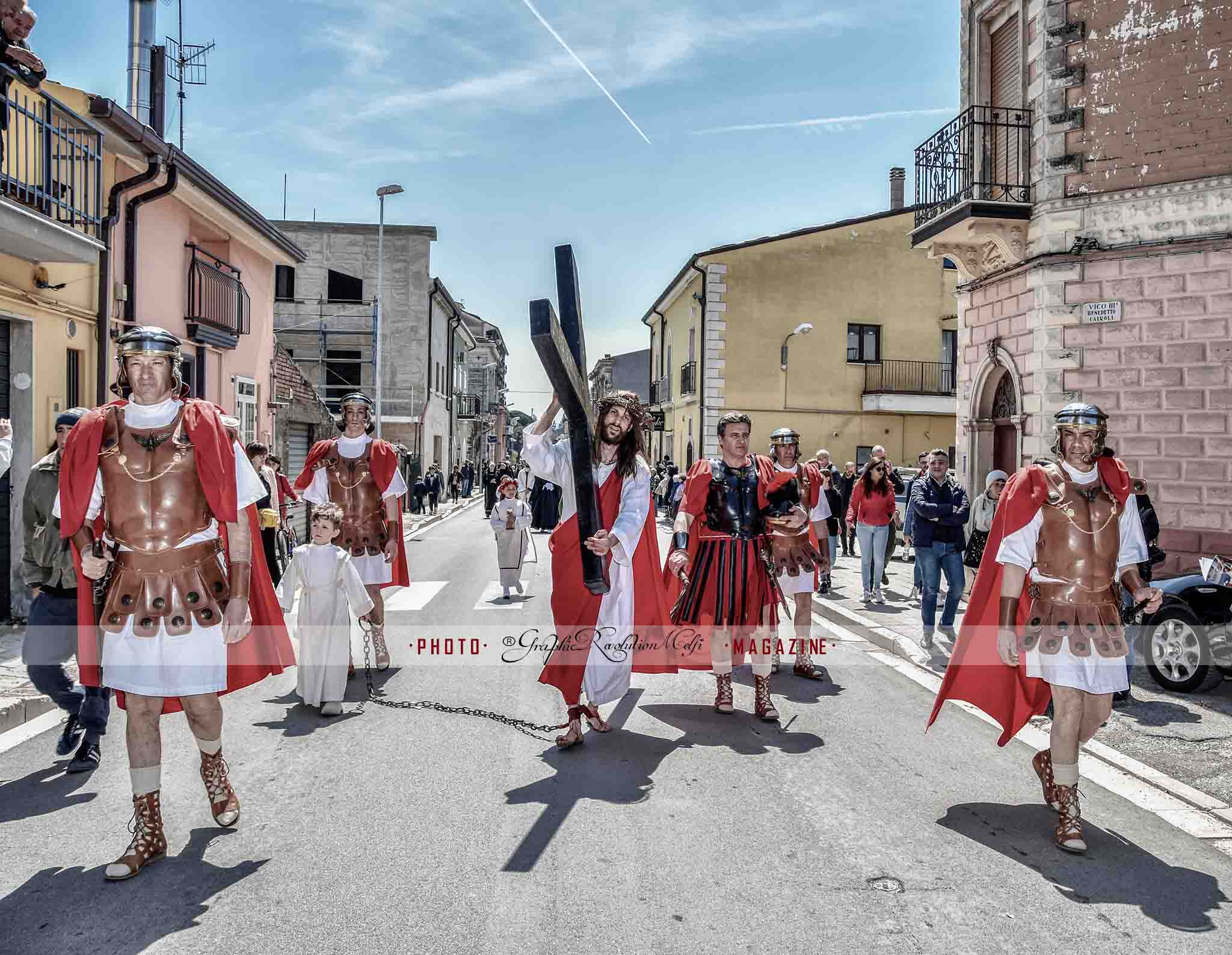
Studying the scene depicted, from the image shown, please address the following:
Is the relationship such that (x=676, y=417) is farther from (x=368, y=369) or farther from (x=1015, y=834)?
(x=1015, y=834)

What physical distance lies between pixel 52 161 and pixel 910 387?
80.4 ft

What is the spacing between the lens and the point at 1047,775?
173 inches

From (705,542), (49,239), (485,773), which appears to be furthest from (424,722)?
(49,239)

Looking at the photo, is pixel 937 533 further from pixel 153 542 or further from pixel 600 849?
pixel 153 542

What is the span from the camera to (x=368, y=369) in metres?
37.5

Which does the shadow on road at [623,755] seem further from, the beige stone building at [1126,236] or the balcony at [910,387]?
the balcony at [910,387]

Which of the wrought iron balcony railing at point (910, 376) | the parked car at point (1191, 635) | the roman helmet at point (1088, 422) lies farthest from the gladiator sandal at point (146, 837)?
the wrought iron balcony railing at point (910, 376)

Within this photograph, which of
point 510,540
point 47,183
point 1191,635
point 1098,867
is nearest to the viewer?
Answer: point 1098,867

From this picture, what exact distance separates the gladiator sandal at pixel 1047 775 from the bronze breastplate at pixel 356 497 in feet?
15.9

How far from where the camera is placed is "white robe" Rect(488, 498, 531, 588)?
11625mm

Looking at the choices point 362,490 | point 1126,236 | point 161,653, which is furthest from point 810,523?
point 1126,236

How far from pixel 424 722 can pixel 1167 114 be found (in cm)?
994

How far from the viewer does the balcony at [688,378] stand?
104 feet

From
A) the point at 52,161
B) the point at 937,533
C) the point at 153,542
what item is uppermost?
the point at 52,161
